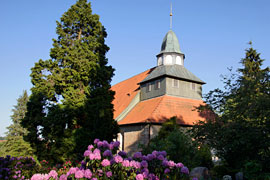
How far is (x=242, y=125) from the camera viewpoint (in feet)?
34.0

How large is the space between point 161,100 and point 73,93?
9.78 m

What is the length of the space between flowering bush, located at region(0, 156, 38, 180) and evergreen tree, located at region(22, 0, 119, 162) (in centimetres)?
404

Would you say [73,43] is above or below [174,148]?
above

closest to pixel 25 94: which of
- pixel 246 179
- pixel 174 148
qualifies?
pixel 174 148

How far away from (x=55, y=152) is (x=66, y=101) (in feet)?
10.0

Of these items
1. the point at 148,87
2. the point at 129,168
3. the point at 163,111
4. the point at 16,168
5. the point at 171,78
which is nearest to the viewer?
the point at 129,168

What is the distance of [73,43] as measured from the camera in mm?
16359

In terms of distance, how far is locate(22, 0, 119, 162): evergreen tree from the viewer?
14242 millimetres

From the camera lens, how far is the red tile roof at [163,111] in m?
20.5

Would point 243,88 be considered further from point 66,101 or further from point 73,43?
point 73,43

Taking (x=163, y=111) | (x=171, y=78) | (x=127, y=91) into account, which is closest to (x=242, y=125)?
(x=163, y=111)

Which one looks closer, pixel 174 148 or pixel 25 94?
pixel 174 148

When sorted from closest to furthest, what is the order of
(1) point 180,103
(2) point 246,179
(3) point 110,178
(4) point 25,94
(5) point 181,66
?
(3) point 110,178
(2) point 246,179
(1) point 180,103
(5) point 181,66
(4) point 25,94

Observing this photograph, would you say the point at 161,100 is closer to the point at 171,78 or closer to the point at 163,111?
the point at 163,111
